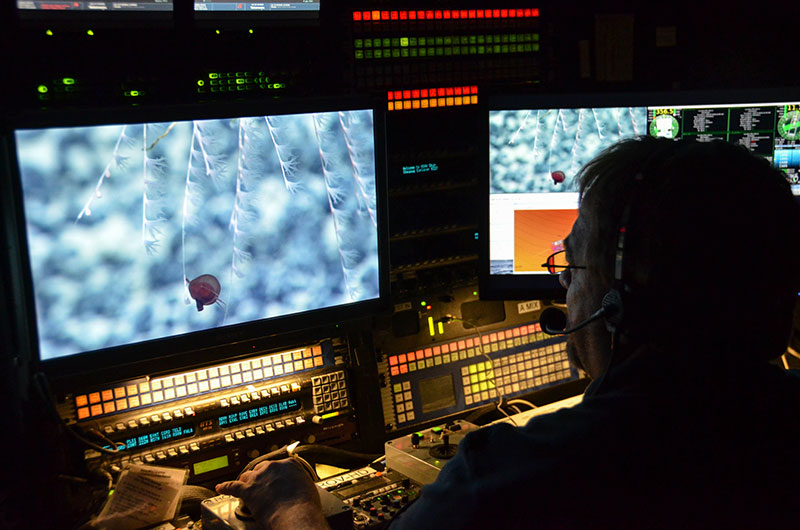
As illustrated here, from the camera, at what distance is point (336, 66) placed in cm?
171

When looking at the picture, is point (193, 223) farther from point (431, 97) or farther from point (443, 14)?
point (443, 14)

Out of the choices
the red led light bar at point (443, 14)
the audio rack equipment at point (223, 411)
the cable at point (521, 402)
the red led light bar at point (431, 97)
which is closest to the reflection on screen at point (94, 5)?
the red led light bar at point (443, 14)

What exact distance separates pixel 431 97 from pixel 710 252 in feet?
3.41

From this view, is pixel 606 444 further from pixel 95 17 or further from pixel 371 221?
pixel 95 17

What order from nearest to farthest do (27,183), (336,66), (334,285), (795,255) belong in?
(795,255) → (27,183) → (334,285) → (336,66)

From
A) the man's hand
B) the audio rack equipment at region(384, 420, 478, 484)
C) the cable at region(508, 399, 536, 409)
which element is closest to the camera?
the man's hand

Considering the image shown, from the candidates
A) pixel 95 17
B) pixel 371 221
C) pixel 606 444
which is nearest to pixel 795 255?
pixel 606 444

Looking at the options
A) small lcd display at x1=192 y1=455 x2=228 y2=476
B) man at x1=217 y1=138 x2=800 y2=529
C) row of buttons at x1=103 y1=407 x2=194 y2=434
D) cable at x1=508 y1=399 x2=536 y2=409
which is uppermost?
man at x1=217 y1=138 x2=800 y2=529

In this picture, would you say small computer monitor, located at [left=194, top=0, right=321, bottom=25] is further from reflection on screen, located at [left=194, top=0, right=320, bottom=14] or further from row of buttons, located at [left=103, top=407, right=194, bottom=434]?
row of buttons, located at [left=103, top=407, right=194, bottom=434]

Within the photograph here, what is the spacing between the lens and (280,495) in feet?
4.17

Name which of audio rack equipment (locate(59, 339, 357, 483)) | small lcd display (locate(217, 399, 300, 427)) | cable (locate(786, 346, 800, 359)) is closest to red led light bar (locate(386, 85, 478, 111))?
audio rack equipment (locate(59, 339, 357, 483))

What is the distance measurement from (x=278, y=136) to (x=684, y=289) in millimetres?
835

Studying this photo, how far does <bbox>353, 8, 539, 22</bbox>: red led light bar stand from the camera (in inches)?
67.4

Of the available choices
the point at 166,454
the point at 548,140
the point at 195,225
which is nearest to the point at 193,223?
the point at 195,225
